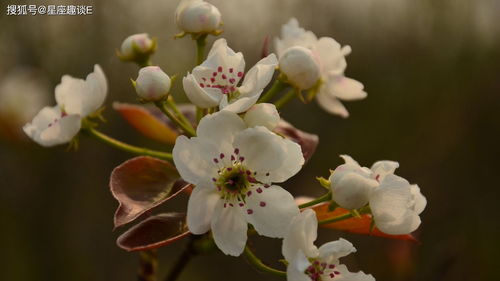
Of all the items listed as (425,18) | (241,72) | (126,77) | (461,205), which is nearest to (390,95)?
(425,18)

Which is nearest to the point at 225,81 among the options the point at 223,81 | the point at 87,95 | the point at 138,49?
the point at 223,81

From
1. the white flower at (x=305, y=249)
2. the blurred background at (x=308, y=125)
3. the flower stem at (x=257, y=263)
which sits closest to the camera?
the white flower at (x=305, y=249)

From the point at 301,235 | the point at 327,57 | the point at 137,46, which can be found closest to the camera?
the point at 301,235

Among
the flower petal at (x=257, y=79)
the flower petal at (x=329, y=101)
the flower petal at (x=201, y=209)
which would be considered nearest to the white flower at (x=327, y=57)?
the flower petal at (x=329, y=101)

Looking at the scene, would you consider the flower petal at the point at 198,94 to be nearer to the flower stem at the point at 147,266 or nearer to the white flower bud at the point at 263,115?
the white flower bud at the point at 263,115

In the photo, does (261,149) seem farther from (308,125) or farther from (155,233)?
(308,125)

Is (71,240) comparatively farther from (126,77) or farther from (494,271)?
(494,271)

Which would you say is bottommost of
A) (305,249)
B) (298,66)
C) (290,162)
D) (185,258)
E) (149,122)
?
(185,258)
